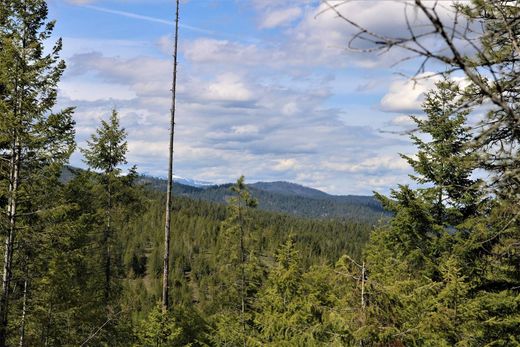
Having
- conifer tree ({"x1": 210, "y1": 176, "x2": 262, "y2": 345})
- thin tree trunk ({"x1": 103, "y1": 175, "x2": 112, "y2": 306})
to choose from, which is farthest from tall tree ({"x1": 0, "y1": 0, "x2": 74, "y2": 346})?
conifer tree ({"x1": 210, "y1": 176, "x2": 262, "y2": 345})

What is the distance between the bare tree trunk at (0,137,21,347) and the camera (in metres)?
13.0

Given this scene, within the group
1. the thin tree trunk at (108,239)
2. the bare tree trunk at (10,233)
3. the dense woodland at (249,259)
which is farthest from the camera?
the thin tree trunk at (108,239)

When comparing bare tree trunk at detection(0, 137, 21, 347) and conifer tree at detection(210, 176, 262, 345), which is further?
conifer tree at detection(210, 176, 262, 345)

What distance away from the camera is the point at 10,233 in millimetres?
13516

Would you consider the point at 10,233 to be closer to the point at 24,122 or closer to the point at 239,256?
the point at 24,122

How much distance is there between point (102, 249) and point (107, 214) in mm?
1742

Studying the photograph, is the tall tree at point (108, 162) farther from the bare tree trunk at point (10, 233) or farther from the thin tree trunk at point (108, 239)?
the bare tree trunk at point (10, 233)

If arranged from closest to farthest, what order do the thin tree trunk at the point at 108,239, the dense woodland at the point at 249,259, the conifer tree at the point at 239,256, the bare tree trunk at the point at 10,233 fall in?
the dense woodland at the point at 249,259
the bare tree trunk at the point at 10,233
the thin tree trunk at the point at 108,239
the conifer tree at the point at 239,256

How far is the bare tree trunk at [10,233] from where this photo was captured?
1304 cm

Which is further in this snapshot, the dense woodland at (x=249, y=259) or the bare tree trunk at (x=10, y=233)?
the bare tree trunk at (x=10, y=233)

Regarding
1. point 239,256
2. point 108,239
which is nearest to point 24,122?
point 108,239

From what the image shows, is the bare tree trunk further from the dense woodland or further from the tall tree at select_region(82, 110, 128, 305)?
the tall tree at select_region(82, 110, 128, 305)

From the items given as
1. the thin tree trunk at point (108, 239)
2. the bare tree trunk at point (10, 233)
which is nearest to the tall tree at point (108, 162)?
the thin tree trunk at point (108, 239)

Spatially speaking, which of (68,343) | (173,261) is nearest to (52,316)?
(68,343)
